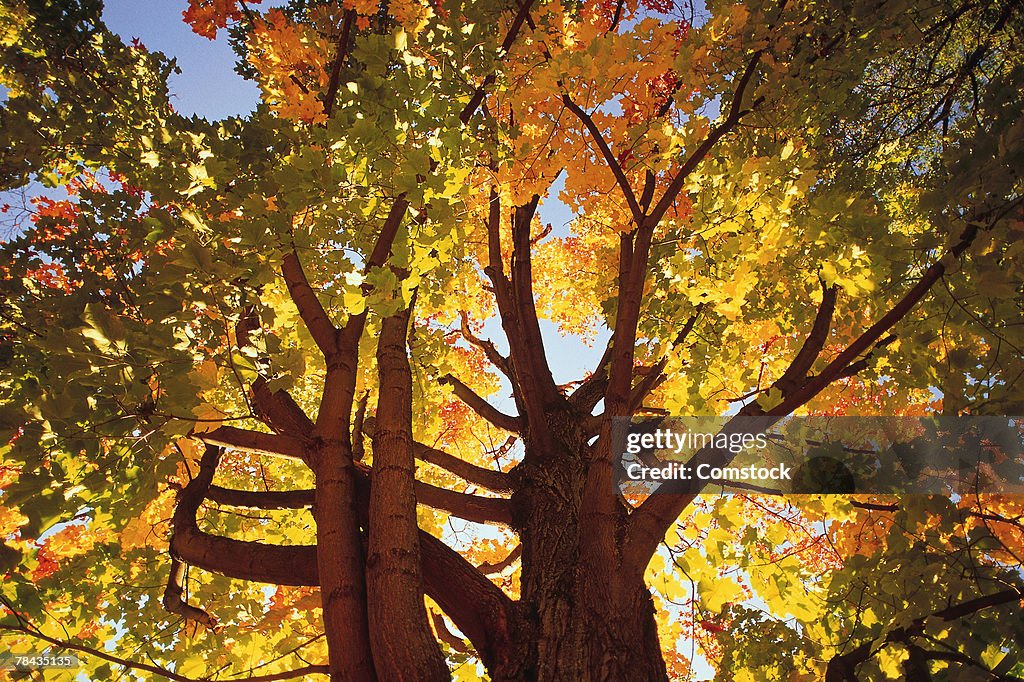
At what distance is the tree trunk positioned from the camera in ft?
9.60

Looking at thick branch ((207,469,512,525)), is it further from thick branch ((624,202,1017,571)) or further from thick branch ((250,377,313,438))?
thick branch ((624,202,1017,571))

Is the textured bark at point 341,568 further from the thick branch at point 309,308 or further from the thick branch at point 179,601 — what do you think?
the thick branch at point 179,601

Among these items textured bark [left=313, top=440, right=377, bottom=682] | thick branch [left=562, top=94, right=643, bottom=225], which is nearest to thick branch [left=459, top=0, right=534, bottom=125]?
thick branch [left=562, top=94, right=643, bottom=225]

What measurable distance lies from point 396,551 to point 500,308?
2.37m

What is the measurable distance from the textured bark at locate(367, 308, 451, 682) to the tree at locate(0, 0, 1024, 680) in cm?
1

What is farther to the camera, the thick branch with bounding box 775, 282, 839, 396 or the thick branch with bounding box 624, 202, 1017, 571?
the thick branch with bounding box 775, 282, 839, 396

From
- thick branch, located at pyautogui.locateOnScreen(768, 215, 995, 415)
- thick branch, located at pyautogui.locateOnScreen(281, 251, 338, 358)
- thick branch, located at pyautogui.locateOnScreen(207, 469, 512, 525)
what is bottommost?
thick branch, located at pyautogui.locateOnScreen(207, 469, 512, 525)

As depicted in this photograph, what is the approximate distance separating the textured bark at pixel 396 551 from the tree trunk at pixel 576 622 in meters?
0.62

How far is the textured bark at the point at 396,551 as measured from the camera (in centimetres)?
253

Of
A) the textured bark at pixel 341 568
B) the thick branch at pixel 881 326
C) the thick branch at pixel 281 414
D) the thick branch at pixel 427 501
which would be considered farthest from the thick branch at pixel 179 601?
the thick branch at pixel 881 326

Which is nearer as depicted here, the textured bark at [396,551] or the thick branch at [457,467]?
the textured bark at [396,551]

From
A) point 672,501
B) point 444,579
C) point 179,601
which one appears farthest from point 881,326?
point 179,601

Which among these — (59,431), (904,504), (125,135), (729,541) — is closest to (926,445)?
(904,504)

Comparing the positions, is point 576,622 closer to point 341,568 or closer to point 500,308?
point 341,568
